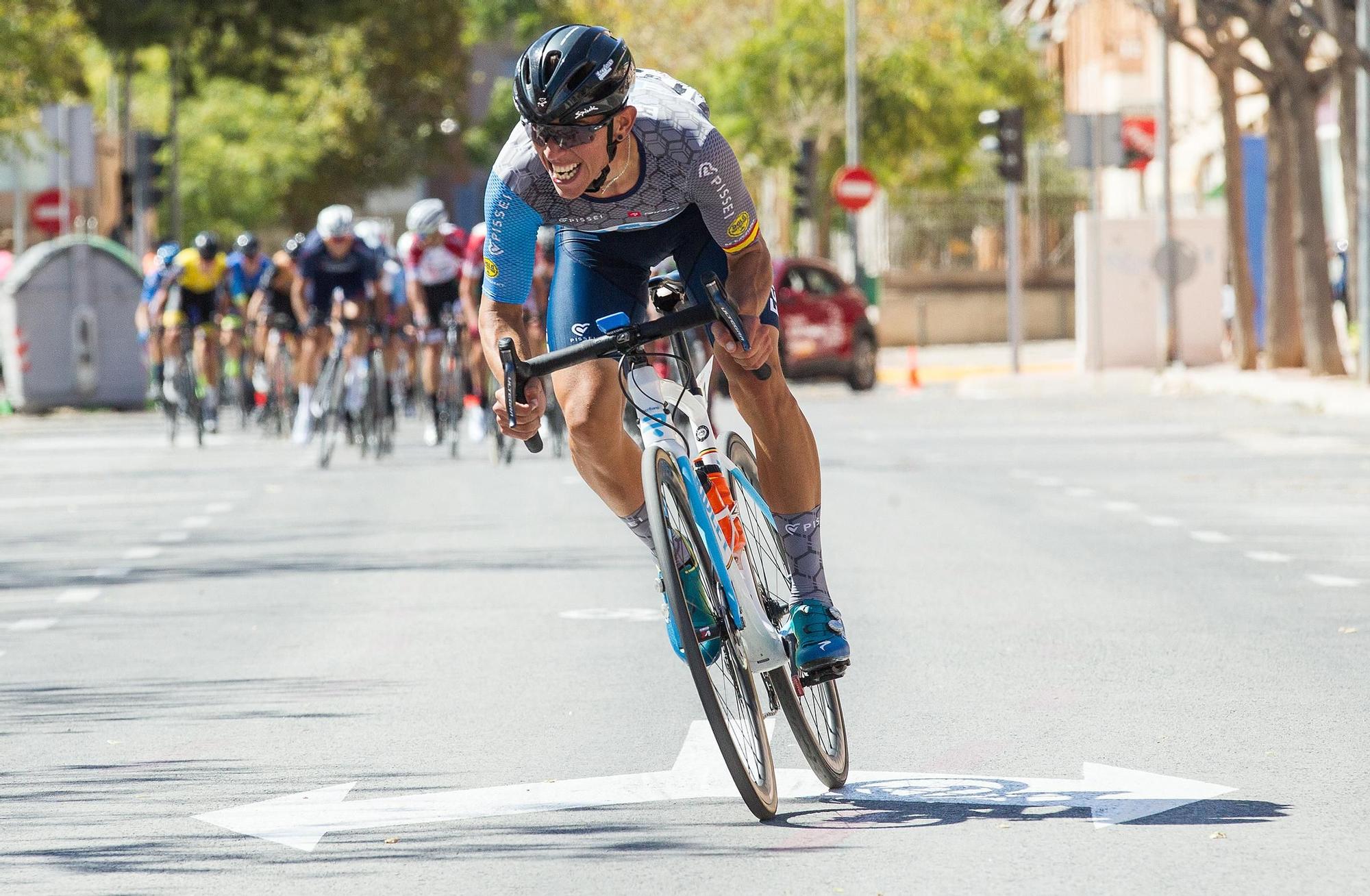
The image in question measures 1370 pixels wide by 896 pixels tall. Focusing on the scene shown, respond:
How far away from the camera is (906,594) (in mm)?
10781

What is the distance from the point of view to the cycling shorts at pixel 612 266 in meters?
6.58

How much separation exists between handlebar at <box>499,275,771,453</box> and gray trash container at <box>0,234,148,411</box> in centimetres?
2534

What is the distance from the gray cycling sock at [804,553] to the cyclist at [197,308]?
678 inches

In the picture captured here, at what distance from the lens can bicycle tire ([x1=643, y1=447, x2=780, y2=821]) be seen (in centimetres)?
583

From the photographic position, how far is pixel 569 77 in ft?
19.0

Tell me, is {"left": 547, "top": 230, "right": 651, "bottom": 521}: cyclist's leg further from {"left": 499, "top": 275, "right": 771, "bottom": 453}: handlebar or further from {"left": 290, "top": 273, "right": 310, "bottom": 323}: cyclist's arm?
{"left": 290, "top": 273, "right": 310, "bottom": 323}: cyclist's arm

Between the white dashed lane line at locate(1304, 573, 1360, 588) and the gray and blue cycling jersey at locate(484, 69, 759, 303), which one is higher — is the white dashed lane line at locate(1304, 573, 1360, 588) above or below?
below

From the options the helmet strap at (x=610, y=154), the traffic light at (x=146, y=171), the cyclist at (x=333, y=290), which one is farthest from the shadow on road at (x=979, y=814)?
the traffic light at (x=146, y=171)

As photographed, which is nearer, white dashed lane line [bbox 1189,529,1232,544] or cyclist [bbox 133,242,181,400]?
white dashed lane line [bbox 1189,529,1232,544]

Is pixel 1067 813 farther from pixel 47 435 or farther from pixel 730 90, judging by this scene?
pixel 730 90

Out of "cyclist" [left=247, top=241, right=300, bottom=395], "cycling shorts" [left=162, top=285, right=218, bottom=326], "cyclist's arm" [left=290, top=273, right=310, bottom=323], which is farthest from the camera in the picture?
"cycling shorts" [left=162, top=285, right=218, bottom=326]

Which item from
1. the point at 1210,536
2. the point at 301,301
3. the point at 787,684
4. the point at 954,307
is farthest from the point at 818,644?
the point at 954,307

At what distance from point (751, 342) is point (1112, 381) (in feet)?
86.1

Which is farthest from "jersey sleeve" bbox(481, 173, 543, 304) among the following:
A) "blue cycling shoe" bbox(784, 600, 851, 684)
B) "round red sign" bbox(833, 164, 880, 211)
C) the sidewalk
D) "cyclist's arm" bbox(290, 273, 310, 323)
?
"round red sign" bbox(833, 164, 880, 211)
